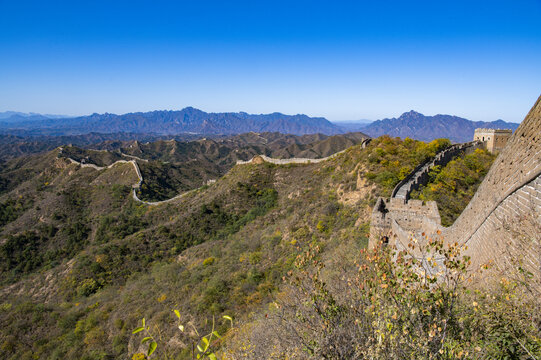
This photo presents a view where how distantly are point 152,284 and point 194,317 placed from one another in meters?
9.22

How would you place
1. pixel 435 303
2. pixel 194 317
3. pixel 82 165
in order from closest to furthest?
pixel 435 303 < pixel 194 317 < pixel 82 165

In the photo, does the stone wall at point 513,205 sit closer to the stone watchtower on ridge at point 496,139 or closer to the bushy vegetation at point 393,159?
the bushy vegetation at point 393,159

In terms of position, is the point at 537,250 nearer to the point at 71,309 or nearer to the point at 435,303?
the point at 435,303

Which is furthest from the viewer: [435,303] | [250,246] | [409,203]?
[250,246]

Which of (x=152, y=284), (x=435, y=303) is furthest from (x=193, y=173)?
(x=435, y=303)

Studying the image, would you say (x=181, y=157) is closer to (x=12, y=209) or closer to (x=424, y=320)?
(x=12, y=209)

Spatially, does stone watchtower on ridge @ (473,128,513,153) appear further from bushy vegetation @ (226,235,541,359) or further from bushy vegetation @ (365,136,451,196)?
bushy vegetation @ (226,235,541,359)

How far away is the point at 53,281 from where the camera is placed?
94.9 ft

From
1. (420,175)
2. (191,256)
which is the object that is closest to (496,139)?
Result: (420,175)

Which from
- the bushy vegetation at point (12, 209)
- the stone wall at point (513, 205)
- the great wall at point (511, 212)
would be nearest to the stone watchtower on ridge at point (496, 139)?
the great wall at point (511, 212)

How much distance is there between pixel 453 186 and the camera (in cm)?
2025

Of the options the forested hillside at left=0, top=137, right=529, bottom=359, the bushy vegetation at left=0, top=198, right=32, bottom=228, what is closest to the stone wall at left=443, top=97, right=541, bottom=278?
the forested hillside at left=0, top=137, right=529, bottom=359

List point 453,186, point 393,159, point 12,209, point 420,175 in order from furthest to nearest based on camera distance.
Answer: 1. point 12,209
2. point 393,159
3. point 453,186
4. point 420,175

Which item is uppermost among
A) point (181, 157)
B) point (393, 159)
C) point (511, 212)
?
point (511, 212)
